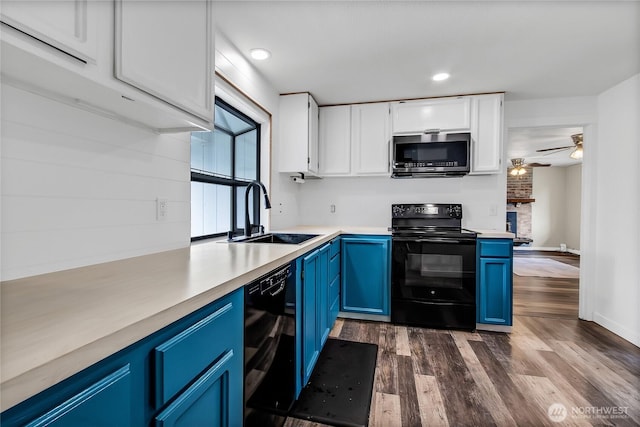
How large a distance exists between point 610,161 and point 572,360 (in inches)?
76.3

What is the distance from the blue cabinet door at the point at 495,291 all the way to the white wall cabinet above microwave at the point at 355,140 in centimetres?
135

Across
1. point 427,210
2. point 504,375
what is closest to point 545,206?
point 427,210

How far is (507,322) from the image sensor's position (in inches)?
107

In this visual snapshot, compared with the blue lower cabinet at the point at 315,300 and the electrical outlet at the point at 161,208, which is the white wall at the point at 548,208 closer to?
the blue lower cabinet at the point at 315,300

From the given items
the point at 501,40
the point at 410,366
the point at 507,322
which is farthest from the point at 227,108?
the point at 507,322

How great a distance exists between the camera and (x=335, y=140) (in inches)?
135

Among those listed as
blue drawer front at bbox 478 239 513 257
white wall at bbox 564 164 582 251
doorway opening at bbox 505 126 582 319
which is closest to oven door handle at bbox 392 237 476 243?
blue drawer front at bbox 478 239 513 257

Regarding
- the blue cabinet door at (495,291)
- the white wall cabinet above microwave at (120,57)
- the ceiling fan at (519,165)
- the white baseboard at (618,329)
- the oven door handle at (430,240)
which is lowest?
the white baseboard at (618,329)

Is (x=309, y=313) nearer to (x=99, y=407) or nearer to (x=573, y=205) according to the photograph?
(x=99, y=407)

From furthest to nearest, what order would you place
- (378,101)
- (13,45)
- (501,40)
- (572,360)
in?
1. (378,101)
2. (572,360)
3. (501,40)
4. (13,45)

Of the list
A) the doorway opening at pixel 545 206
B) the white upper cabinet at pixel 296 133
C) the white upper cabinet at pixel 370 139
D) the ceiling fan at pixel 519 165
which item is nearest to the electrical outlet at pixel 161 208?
the white upper cabinet at pixel 296 133

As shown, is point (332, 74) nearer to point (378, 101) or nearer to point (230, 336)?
point (378, 101)

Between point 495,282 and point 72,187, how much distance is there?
307 cm

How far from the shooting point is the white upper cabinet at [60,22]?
0.67 metres
